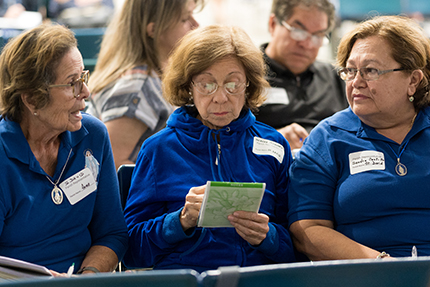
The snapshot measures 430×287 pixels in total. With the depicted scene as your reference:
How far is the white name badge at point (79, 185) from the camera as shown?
179 cm

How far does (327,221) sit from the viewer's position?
1907 millimetres

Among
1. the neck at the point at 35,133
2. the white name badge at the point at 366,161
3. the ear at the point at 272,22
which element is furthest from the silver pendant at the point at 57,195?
the ear at the point at 272,22

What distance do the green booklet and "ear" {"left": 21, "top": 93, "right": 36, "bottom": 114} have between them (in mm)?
719

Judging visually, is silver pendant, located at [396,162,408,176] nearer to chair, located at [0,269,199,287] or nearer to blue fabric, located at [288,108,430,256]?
blue fabric, located at [288,108,430,256]

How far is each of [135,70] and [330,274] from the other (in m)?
1.92

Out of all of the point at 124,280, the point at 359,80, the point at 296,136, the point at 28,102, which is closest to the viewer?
the point at 124,280

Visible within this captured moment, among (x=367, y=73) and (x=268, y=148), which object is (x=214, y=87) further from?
(x=367, y=73)

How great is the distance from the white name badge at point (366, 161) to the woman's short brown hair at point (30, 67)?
1197mm

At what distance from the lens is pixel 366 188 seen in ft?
6.09

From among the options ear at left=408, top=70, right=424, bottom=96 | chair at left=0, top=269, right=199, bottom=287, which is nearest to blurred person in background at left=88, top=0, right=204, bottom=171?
ear at left=408, top=70, right=424, bottom=96

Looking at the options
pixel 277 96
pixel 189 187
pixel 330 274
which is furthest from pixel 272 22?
pixel 330 274

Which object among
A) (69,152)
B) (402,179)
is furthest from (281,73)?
(69,152)

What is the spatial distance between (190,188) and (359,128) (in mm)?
748

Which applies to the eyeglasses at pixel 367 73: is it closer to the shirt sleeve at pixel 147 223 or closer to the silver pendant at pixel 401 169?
the silver pendant at pixel 401 169
